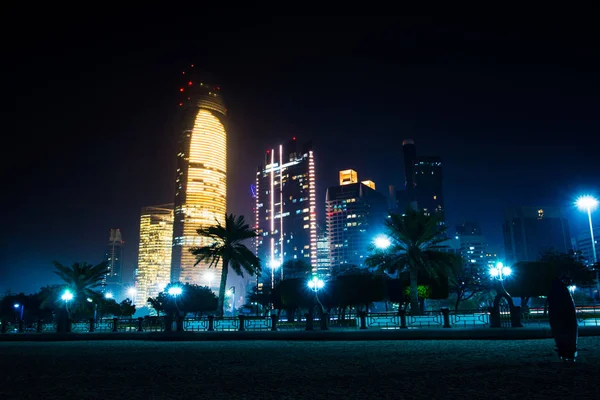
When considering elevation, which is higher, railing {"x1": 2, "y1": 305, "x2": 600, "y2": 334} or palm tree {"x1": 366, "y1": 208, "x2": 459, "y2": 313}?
palm tree {"x1": 366, "y1": 208, "x2": 459, "y2": 313}

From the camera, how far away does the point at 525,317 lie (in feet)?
112

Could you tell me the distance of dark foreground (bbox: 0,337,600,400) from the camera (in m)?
7.34

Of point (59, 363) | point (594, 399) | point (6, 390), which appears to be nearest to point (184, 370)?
point (6, 390)

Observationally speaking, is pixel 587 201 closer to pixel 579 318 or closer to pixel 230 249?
pixel 579 318

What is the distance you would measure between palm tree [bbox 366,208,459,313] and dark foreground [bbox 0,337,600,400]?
2334 cm

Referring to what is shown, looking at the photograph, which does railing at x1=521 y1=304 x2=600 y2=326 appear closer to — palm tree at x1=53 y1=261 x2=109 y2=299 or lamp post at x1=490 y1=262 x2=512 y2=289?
lamp post at x1=490 y1=262 x2=512 y2=289

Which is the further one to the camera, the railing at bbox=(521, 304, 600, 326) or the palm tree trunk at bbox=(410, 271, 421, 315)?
the palm tree trunk at bbox=(410, 271, 421, 315)

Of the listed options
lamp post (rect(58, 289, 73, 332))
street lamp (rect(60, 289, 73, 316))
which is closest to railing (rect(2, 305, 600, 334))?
lamp post (rect(58, 289, 73, 332))

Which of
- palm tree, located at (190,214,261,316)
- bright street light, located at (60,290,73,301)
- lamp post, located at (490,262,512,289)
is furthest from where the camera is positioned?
palm tree, located at (190,214,261,316)

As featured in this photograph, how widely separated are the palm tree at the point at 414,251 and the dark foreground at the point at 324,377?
76.6ft

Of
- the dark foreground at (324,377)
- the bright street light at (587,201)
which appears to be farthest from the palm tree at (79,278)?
the bright street light at (587,201)

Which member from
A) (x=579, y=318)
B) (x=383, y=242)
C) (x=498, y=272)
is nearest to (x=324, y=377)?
(x=498, y=272)

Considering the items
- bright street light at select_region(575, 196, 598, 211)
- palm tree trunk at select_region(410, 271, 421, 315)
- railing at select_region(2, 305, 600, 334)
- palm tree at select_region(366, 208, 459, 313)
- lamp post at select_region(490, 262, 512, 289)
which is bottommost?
railing at select_region(2, 305, 600, 334)

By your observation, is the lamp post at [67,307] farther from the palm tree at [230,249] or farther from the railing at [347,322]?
the palm tree at [230,249]
